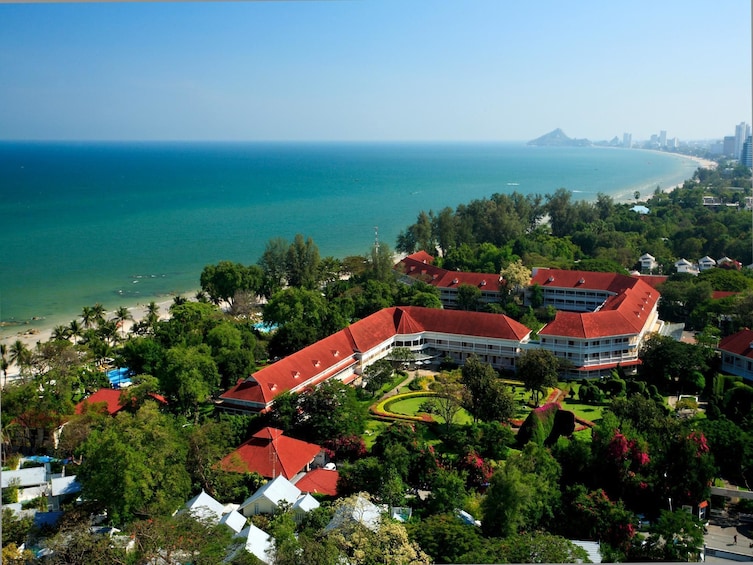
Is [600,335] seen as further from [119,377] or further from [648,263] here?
[648,263]

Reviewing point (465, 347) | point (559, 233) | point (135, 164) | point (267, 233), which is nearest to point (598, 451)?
point (465, 347)

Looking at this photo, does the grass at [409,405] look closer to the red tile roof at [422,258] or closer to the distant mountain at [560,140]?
the red tile roof at [422,258]

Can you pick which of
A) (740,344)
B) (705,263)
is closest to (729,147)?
(705,263)

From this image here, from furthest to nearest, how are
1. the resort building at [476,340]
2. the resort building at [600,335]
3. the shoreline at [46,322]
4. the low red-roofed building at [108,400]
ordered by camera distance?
the shoreline at [46,322]
the resort building at [600,335]
the resort building at [476,340]
the low red-roofed building at [108,400]

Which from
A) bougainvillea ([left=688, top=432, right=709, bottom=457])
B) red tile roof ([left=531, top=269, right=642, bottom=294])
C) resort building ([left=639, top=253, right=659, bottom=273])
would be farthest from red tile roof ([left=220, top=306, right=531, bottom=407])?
resort building ([left=639, top=253, right=659, bottom=273])

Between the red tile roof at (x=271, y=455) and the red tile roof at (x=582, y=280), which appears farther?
the red tile roof at (x=582, y=280)

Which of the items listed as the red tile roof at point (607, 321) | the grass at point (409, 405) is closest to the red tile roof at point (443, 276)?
the red tile roof at point (607, 321)

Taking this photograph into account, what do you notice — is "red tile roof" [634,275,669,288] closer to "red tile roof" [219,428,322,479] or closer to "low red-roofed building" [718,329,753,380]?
"low red-roofed building" [718,329,753,380]
